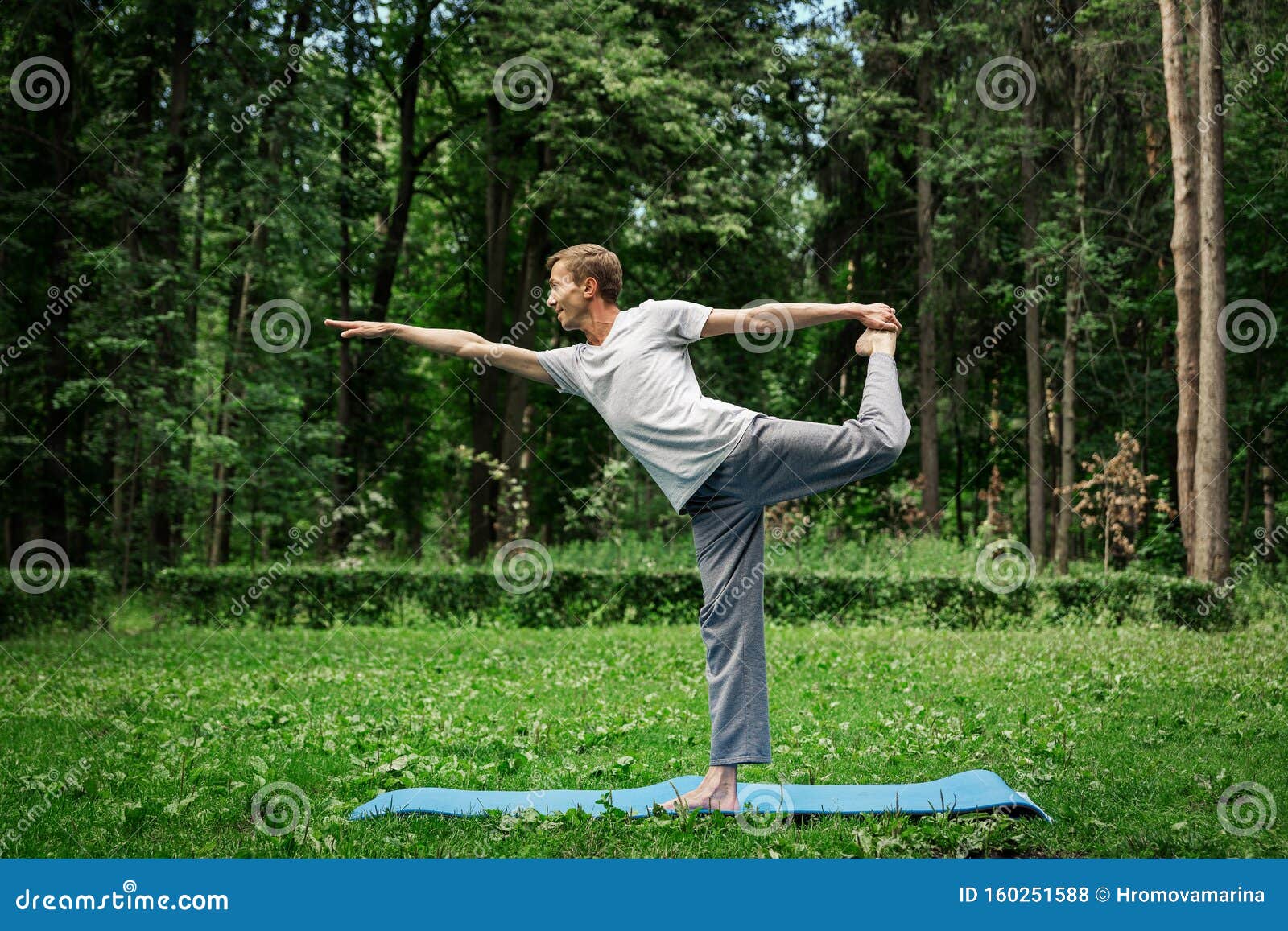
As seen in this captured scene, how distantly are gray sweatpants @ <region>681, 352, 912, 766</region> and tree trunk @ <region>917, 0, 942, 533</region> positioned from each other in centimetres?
1634

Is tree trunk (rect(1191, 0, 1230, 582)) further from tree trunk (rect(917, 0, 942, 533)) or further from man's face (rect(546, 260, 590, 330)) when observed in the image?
man's face (rect(546, 260, 590, 330))

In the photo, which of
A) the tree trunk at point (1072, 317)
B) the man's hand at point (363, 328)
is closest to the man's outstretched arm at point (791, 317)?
the man's hand at point (363, 328)

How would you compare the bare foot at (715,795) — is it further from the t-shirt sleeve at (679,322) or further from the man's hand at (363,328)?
the man's hand at (363,328)

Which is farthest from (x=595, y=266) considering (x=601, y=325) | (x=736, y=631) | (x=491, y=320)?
(x=491, y=320)

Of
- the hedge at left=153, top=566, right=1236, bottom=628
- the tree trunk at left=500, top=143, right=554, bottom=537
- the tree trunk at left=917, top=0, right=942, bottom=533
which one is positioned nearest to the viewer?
the hedge at left=153, top=566, right=1236, bottom=628

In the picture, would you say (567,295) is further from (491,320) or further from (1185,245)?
(491,320)

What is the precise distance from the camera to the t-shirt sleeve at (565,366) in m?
5.01

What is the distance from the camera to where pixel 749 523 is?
475cm

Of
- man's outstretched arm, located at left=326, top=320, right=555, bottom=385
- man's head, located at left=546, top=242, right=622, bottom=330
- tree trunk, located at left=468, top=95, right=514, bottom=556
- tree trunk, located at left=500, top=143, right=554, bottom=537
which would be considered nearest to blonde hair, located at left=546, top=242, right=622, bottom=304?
man's head, located at left=546, top=242, right=622, bottom=330

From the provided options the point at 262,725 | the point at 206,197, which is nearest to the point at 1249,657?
the point at 262,725

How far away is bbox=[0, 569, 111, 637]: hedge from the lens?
14284 mm

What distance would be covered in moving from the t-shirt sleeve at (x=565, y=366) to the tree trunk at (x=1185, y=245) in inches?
487

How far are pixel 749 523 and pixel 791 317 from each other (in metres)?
0.93

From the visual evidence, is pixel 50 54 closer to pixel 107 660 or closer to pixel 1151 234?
pixel 107 660
